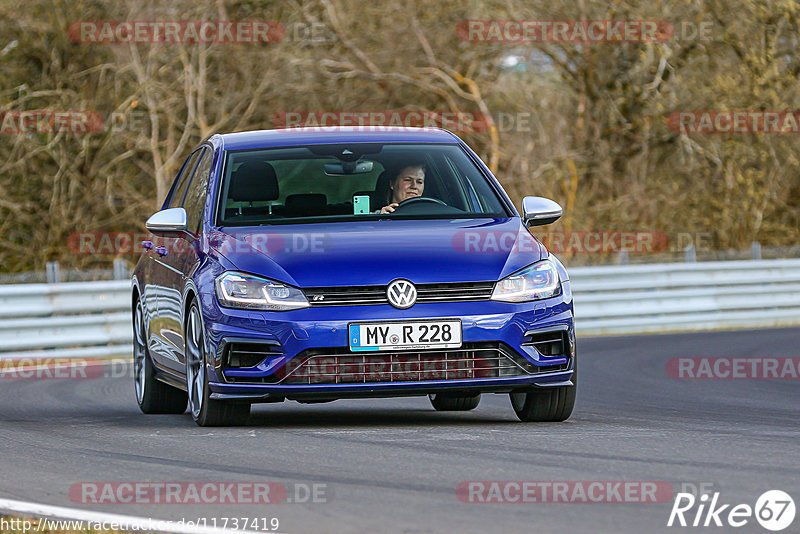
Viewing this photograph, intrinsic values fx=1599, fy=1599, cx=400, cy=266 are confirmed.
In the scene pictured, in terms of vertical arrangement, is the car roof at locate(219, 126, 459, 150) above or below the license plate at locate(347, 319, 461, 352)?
above

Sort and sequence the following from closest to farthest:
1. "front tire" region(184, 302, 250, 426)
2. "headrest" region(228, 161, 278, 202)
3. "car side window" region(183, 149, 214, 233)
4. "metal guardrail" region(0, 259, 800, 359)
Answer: "front tire" region(184, 302, 250, 426) → "headrest" region(228, 161, 278, 202) → "car side window" region(183, 149, 214, 233) → "metal guardrail" region(0, 259, 800, 359)

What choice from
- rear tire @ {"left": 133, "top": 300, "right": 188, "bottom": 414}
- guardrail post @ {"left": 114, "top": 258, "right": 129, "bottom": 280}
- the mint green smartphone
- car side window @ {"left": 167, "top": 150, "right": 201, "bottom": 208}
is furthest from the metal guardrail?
the mint green smartphone

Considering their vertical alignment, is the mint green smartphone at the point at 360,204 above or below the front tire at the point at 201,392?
above

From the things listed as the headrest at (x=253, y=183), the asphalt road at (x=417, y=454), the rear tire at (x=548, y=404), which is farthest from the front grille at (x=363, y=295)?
the headrest at (x=253, y=183)

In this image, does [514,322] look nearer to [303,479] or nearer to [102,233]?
[303,479]

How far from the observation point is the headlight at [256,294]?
8359mm

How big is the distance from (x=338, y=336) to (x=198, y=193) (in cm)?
218

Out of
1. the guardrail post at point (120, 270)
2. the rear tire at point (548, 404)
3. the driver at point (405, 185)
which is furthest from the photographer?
the guardrail post at point (120, 270)

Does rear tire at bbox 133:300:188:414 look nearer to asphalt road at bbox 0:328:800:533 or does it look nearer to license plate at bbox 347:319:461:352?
asphalt road at bbox 0:328:800:533

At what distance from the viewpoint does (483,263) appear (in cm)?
852

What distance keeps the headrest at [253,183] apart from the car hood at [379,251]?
1.56 ft

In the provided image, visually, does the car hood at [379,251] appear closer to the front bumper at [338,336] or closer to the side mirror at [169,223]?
the front bumper at [338,336]

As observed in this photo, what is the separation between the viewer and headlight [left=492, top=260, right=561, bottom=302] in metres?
8.49

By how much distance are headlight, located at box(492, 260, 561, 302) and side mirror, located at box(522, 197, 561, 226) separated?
26.1 inches
